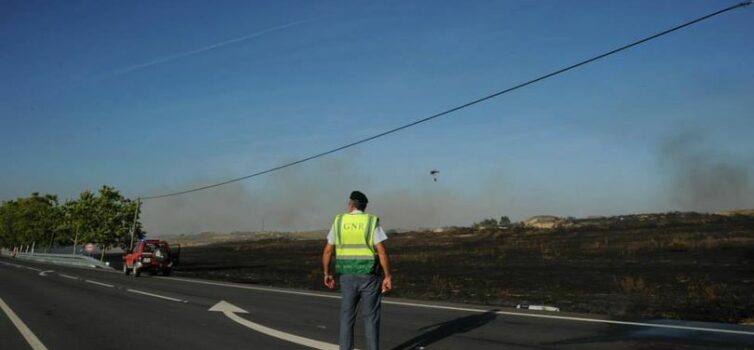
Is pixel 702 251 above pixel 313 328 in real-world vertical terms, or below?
above

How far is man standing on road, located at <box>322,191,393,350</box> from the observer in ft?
19.5

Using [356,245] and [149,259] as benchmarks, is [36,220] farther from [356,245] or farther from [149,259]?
[356,245]

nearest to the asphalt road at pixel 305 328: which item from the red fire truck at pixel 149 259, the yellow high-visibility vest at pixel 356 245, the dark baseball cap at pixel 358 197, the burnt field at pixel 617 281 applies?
the yellow high-visibility vest at pixel 356 245

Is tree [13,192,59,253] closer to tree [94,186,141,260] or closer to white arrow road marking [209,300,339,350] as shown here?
tree [94,186,141,260]

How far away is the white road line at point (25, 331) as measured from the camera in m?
7.87

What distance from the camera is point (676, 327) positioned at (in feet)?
28.6

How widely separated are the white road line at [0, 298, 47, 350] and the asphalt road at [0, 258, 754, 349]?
0.09ft

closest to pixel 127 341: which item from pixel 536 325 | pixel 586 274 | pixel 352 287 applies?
pixel 352 287

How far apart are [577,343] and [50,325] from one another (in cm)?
918

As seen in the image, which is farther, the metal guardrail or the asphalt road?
the metal guardrail

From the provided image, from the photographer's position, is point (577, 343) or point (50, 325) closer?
point (577, 343)

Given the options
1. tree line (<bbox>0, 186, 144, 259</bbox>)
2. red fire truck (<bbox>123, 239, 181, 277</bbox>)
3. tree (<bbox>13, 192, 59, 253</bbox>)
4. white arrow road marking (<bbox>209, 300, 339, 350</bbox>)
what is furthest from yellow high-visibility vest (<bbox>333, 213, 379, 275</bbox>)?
tree (<bbox>13, 192, 59, 253</bbox>)

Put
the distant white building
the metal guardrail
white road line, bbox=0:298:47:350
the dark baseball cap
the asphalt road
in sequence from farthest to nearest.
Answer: the distant white building, the metal guardrail, white road line, bbox=0:298:47:350, the asphalt road, the dark baseball cap

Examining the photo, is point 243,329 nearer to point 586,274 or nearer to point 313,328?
point 313,328
